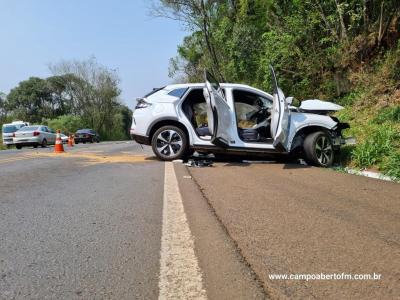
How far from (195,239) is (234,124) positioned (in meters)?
6.06

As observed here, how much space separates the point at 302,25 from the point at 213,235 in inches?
623

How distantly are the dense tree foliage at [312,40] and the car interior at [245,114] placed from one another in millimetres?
6531

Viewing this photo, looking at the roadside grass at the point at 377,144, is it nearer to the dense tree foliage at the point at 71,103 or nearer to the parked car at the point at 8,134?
the parked car at the point at 8,134

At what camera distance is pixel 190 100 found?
11.0m

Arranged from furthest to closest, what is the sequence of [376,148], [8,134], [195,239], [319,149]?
1. [8,134]
2. [319,149]
3. [376,148]
4. [195,239]

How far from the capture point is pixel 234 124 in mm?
9641

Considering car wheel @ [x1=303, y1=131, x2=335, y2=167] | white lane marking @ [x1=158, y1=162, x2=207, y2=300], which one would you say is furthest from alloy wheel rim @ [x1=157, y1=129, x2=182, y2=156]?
white lane marking @ [x1=158, y1=162, x2=207, y2=300]

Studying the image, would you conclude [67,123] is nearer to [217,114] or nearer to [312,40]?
[312,40]

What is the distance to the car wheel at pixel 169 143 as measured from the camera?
10227mm

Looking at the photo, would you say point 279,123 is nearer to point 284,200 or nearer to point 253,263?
point 284,200

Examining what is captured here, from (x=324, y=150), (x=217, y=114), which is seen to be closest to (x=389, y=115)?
(x=324, y=150)

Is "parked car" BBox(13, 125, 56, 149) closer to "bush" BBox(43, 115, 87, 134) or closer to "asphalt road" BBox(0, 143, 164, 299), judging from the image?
"asphalt road" BBox(0, 143, 164, 299)

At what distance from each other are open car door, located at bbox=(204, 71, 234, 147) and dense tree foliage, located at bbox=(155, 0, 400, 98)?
7927mm

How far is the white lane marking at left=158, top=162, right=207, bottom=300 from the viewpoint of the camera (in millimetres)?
2672
